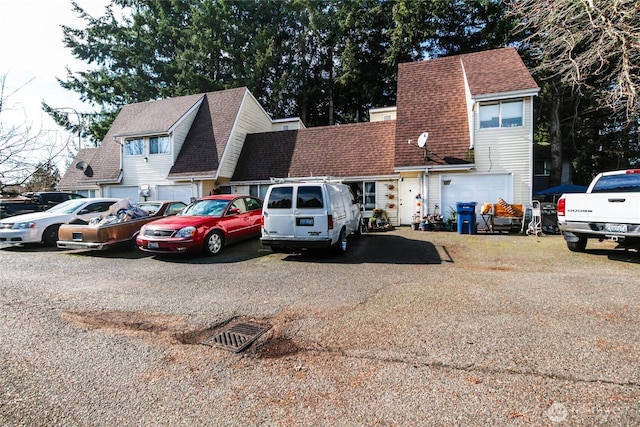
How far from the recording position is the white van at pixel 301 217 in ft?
25.7

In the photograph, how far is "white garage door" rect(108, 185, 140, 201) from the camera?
19439 millimetres

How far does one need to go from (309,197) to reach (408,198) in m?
8.26

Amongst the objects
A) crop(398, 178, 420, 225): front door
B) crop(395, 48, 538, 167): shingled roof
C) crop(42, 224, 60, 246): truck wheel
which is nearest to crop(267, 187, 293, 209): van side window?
crop(395, 48, 538, 167): shingled roof

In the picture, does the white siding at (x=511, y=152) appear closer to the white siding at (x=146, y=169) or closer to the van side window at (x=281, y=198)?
the van side window at (x=281, y=198)

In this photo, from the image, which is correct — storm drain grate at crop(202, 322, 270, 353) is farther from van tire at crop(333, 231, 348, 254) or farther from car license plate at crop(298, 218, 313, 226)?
van tire at crop(333, 231, 348, 254)

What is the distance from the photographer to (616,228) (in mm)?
6809

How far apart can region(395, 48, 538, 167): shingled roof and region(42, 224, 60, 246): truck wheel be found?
13.1 metres

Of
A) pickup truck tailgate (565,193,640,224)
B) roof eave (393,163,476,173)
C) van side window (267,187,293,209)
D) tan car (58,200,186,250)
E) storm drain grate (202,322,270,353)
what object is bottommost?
storm drain grate (202,322,270,353)

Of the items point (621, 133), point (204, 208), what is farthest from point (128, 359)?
point (621, 133)

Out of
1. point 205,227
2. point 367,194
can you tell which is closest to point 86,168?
point 205,227

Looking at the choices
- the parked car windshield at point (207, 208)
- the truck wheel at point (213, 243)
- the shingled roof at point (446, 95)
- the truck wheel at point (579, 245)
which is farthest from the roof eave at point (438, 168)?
the truck wheel at point (213, 243)

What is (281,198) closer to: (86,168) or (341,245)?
(341,245)

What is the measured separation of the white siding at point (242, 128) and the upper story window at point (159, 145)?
12.8 feet

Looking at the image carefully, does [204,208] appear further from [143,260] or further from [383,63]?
[383,63]
